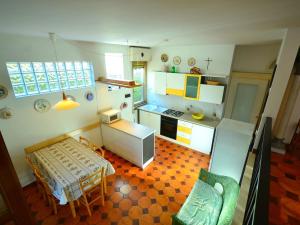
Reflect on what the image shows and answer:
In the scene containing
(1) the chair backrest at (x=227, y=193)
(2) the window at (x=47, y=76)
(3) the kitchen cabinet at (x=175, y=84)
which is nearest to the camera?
(1) the chair backrest at (x=227, y=193)

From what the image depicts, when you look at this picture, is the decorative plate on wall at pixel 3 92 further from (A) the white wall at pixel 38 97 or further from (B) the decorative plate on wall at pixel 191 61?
(B) the decorative plate on wall at pixel 191 61

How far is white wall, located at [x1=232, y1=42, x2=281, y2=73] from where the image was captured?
3355 millimetres

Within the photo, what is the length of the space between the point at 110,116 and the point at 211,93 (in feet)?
8.73

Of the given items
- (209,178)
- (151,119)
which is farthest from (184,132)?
(209,178)

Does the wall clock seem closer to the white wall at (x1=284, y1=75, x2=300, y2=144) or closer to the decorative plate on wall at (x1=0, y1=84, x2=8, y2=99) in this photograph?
the decorative plate on wall at (x1=0, y1=84, x2=8, y2=99)

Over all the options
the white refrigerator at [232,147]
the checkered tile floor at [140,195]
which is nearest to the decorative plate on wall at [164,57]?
the white refrigerator at [232,147]

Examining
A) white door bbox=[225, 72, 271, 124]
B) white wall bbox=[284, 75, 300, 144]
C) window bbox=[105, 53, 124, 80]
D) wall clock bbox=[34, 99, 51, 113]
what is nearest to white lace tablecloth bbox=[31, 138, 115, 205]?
wall clock bbox=[34, 99, 51, 113]

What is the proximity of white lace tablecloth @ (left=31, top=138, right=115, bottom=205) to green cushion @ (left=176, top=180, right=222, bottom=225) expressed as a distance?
56.9 inches

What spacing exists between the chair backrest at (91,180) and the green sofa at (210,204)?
1.31 metres

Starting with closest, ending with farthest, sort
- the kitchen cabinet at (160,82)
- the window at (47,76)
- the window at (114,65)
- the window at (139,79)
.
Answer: the window at (47,76), the window at (114,65), the kitchen cabinet at (160,82), the window at (139,79)

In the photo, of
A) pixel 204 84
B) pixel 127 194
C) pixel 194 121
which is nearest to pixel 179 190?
pixel 127 194

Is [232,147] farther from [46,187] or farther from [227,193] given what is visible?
[46,187]

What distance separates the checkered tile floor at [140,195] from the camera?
8.29 feet

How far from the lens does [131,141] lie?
3555 millimetres
